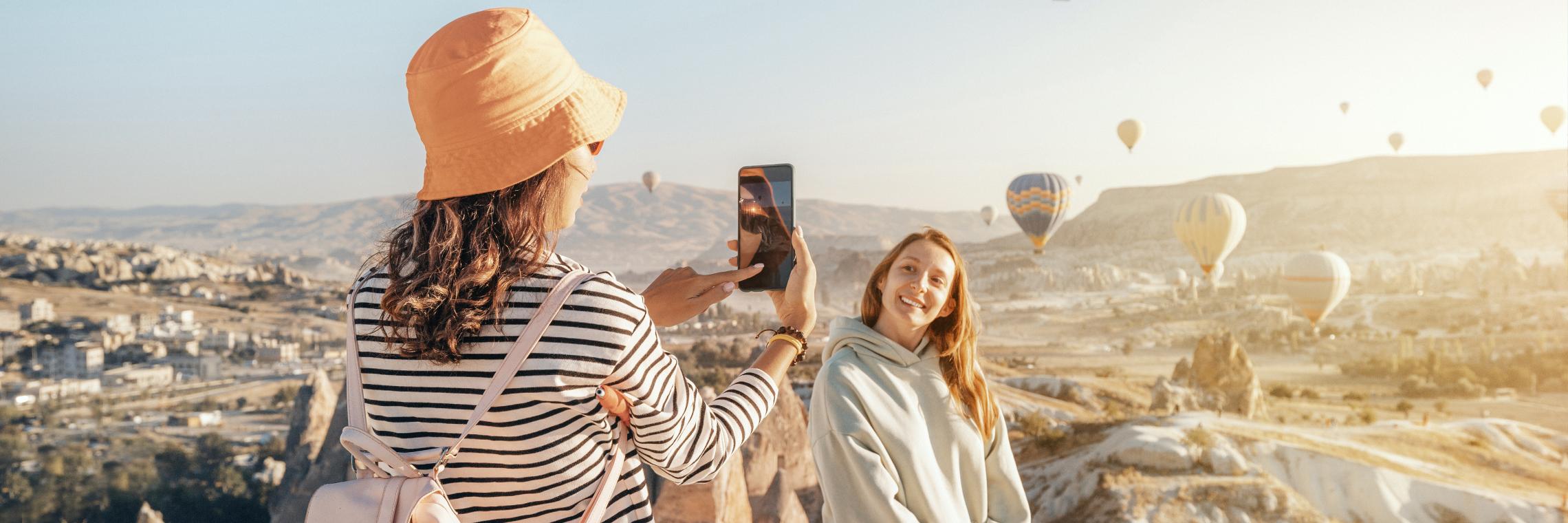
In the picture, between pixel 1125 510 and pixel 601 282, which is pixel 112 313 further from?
pixel 601 282

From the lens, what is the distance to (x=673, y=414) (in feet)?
3.99

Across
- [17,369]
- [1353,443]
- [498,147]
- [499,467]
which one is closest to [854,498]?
[499,467]

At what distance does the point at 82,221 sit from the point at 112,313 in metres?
36.2

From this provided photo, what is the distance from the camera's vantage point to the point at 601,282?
1178 millimetres

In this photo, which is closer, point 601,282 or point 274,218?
point 601,282

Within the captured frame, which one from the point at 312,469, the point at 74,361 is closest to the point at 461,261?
the point at 312,469

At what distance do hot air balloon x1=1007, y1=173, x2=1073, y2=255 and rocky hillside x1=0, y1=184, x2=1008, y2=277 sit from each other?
22866 mm

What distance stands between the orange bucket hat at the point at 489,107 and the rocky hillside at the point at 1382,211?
4671 cm

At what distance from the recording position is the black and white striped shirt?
1156 millimetres

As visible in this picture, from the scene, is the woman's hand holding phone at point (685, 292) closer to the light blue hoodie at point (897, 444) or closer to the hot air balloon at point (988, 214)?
the light blue hoodie at point (897, 444)

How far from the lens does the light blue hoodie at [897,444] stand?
2.18 m

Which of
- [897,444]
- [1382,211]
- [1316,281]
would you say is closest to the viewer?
[897,444]

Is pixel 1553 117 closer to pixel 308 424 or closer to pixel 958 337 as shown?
pixel 308 424

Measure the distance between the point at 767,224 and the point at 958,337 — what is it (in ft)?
2.84
